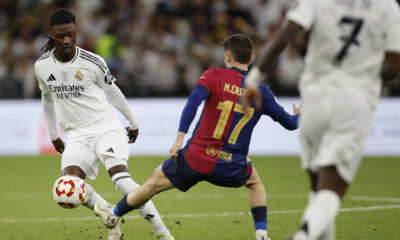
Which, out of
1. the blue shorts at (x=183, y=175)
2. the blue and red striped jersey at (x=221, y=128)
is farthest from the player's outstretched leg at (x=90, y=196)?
the blue and red striped jersey at (x=221, y=128)

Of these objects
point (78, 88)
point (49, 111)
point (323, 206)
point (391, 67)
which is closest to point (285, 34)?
point (391, 67)

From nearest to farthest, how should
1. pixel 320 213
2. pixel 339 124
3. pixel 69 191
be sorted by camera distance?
pixel 320 213, pixel 339 124, pixel 69 191

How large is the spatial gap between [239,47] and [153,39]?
1381cm

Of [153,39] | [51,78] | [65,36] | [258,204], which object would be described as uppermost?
[65,36]

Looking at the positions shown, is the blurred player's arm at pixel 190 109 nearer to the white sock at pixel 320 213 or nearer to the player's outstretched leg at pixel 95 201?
the player's outstretched leg at pixel 95 201

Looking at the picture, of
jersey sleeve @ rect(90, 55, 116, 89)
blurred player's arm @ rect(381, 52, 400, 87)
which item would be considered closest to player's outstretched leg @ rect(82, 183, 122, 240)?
jersey sleeve @ rect(90, 55, 116, 89)

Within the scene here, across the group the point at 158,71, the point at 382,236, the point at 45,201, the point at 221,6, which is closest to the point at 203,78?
the point at 382,236

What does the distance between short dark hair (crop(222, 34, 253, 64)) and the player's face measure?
1.49 metres

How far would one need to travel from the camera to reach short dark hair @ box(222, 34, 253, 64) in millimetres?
6293

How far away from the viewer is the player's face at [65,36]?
6.77 meters

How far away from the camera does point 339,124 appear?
14.5 feet

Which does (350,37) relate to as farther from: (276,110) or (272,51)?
(276,110)

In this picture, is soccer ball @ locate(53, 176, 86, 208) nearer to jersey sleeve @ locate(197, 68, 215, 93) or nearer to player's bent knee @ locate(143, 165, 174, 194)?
player's bent knee @ locate(143, 165, 174, 194)

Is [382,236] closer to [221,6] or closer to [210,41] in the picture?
[210,41]
